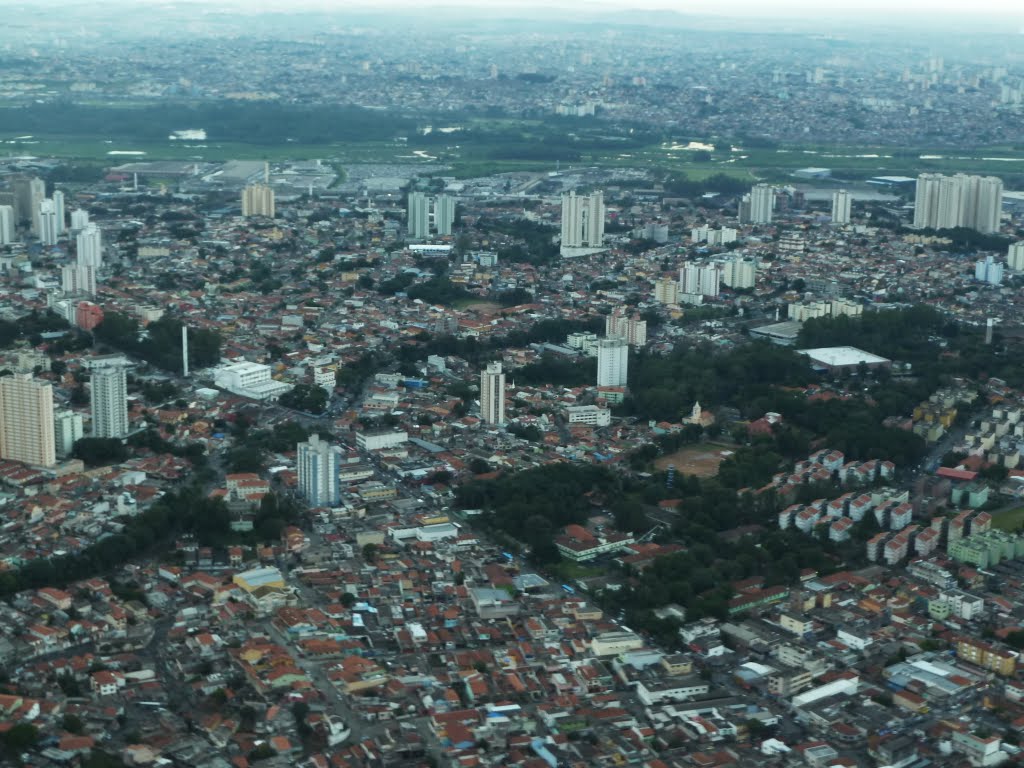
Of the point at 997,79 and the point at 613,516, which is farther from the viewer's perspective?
the point at 997,79

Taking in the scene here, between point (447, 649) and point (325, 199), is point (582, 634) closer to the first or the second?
point (447, 649)

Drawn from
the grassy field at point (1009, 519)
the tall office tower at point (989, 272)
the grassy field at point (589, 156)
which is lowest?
the grassy field at point (1009, 519)

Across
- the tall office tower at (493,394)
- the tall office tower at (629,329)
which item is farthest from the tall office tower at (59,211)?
the tall office tower at (493,394)

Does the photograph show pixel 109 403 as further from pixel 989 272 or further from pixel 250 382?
Answer: pixel 989 272

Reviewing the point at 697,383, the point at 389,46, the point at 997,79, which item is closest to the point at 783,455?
the point at 697,383

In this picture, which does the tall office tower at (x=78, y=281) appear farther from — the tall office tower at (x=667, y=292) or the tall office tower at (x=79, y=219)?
the tall office tower at (x=667, y=292)

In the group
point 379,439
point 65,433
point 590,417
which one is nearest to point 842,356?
point 590,417
